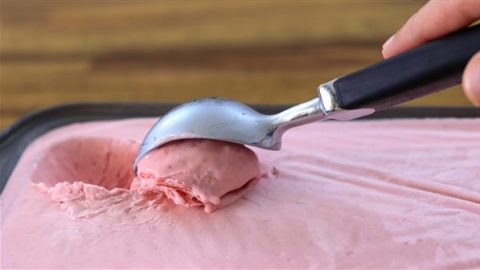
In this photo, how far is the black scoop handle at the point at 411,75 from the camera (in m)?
0.46

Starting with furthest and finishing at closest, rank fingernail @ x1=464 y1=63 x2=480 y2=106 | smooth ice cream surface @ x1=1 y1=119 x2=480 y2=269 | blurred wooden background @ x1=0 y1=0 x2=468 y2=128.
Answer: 1. blurred wooden background @ x1=0 y1=0 x2=468 y2=128
2. smooth ice cream surface @ x1=1 y1=119 x2=480 y2=269
3. fingernail @ x1=464 y1=63 x2=480 y2=106

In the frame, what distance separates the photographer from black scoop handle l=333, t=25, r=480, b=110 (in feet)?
1.51

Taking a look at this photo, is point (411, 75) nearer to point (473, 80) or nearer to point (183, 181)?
point (473, 80)

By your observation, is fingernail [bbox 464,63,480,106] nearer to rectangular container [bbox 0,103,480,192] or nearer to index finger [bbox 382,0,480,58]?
index finger [bbox 382,0,480,58]

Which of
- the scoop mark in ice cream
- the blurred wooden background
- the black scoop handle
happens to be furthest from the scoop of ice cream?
the blurred wooden background

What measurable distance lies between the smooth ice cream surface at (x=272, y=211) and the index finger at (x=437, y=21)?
16 cm

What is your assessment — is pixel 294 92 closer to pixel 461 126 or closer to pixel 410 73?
pixel 461 126

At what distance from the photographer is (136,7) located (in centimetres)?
132

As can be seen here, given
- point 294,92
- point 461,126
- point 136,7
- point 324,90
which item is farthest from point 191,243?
point 136,7

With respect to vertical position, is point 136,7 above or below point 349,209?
above

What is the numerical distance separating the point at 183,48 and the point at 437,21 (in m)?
0.71

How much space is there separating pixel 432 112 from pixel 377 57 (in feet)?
1.13

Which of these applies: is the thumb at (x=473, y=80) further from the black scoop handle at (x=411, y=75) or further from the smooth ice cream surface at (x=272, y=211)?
the smooth ice cream surface at (x=272, y=211)

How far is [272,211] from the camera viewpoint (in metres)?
0.59
